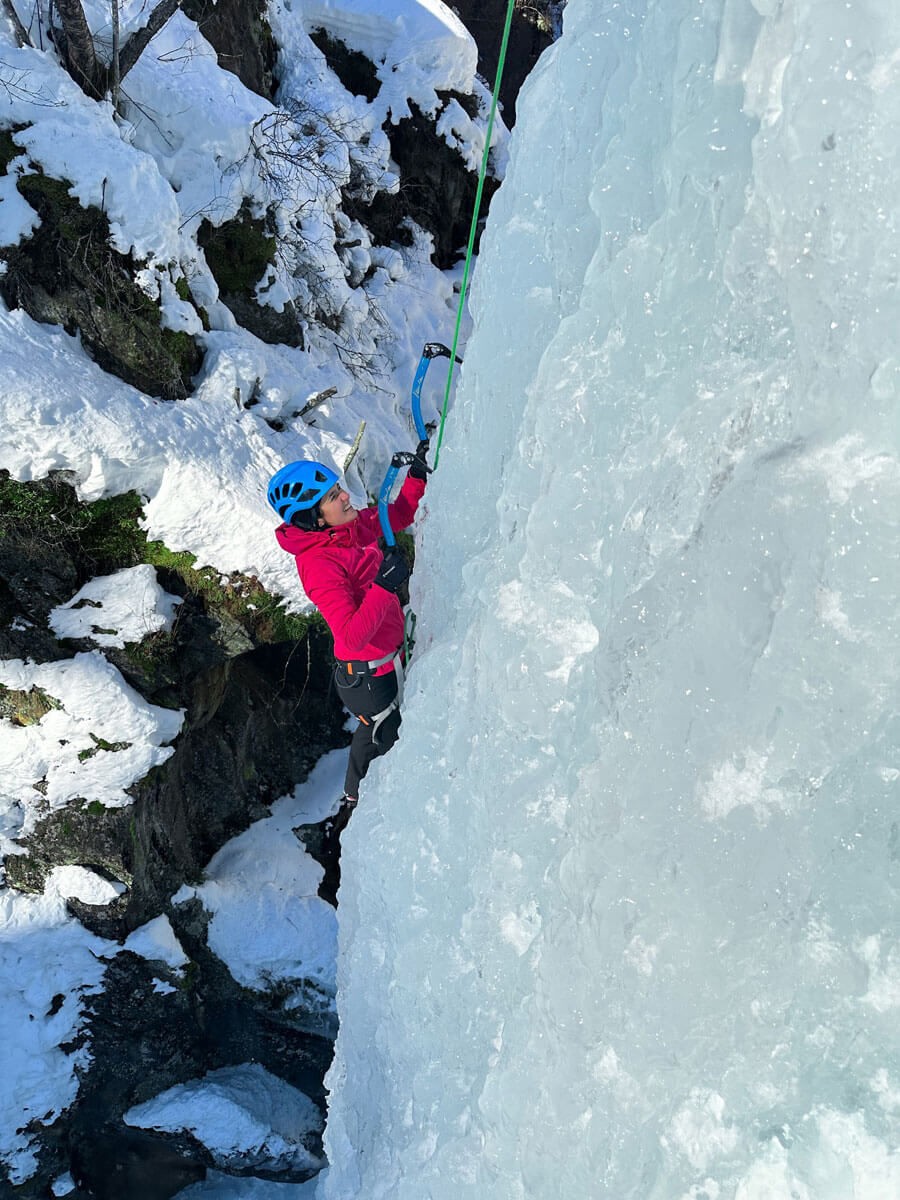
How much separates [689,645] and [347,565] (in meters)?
1.81

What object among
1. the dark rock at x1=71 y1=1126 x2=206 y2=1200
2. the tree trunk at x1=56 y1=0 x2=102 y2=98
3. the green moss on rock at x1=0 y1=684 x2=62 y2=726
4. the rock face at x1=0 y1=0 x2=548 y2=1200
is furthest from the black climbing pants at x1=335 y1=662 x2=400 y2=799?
the tree trunk at x1=56 y1=0 x2=102 y2=98

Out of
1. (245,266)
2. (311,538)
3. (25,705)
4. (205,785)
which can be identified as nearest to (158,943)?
(205,785)

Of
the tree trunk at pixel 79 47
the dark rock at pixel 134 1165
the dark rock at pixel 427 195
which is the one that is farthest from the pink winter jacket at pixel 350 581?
the dark rock at pixel 427 195

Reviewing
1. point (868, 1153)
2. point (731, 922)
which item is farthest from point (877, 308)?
point (868, 1153)

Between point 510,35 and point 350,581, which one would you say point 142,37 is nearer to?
point 350,581

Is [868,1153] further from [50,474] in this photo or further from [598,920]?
[50,474]

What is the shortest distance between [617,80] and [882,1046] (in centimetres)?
170

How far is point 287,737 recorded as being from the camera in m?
5.75

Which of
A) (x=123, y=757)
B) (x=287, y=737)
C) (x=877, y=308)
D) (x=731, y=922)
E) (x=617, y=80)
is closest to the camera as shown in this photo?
(x=877, y=308)

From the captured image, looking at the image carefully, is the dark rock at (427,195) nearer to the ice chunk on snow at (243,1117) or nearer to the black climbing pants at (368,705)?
the black climbing pants at (368,705)

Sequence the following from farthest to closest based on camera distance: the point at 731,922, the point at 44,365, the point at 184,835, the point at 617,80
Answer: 1. the point at 184,835
2. the point at 44,365
3. the point at 617,80
4. the point at 731,922

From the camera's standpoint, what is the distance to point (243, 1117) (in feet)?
16.9

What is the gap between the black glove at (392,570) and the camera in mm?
2568

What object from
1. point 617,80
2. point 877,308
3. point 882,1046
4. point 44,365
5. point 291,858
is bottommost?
point 291,858
